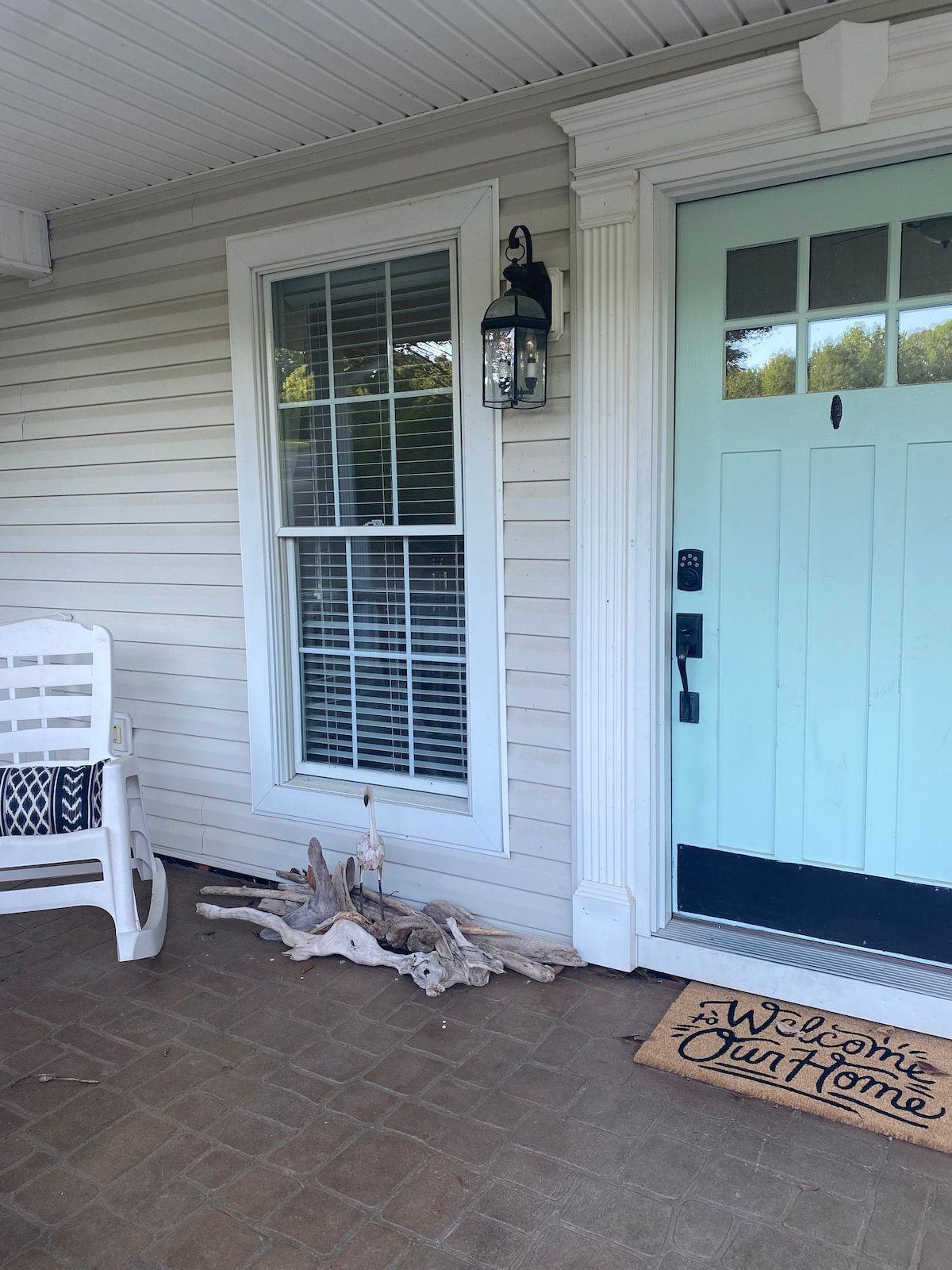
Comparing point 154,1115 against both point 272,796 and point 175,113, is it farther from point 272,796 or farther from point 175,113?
point 175,113

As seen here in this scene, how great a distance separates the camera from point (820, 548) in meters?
2.52


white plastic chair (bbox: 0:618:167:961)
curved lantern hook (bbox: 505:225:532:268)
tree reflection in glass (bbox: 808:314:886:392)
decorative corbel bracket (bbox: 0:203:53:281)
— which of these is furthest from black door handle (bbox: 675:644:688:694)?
decorative corbel bracket (bbox: 0:203:53:281)

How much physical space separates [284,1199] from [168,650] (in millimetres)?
2324

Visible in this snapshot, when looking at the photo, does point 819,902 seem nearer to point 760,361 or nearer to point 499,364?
point 760,361

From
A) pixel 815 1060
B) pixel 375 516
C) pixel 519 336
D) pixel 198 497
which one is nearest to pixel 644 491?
pixel 519 336

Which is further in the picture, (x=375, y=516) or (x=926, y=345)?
(x=375, y=516)

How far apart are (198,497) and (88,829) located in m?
1.33

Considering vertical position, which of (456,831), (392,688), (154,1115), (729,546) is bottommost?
(154,1115)

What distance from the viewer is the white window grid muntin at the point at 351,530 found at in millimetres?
3023

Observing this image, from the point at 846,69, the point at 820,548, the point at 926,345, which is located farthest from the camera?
the point at 820,548

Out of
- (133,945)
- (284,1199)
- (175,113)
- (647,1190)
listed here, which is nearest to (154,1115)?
(284,1199)

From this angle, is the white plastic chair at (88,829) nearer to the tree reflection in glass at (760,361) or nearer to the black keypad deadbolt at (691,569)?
the black keypad deadbolt at (691,569)

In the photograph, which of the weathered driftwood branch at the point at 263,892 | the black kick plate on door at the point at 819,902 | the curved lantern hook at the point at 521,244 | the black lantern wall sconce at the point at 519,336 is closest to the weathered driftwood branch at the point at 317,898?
the weathered driftwood branch at the point at 263,892

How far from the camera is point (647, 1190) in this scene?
6.29 feet
